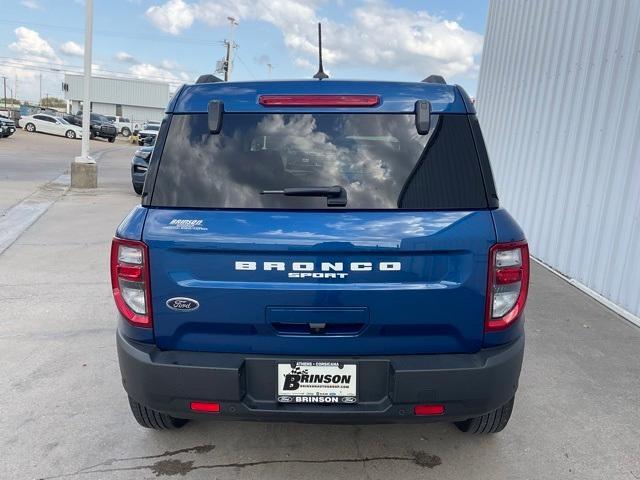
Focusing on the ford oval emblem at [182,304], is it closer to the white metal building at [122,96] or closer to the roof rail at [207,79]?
the roof rail at [207,79]

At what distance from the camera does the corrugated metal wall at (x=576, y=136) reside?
17.4 feet

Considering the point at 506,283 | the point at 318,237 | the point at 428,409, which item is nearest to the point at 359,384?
the point at 428,409

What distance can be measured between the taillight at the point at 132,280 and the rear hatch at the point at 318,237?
0.05 meters

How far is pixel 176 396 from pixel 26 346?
2418 millimetres

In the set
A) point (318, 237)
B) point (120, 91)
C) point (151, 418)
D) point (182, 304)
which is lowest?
point (151, 418)

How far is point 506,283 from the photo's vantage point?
219 cm

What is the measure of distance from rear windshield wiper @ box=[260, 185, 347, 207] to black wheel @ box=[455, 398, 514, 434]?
1.43 m

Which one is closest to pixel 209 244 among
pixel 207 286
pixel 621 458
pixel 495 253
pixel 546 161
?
pixel 207 286

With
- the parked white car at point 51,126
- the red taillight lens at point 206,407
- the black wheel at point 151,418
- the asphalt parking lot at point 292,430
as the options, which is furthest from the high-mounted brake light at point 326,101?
the parked white car at point 51,126

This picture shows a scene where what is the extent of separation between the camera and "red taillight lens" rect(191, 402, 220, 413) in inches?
85.7

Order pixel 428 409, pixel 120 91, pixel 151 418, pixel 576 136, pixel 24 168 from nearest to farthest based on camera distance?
pixel 428 409 → pixel 151 418 → pixel 576 136 → pixel 24 168 → pixel 120 91

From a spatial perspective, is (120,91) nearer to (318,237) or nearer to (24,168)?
(24,168)

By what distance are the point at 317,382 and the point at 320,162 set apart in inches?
37.7

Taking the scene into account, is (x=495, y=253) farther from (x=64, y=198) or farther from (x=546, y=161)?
(x=64, y=198)
